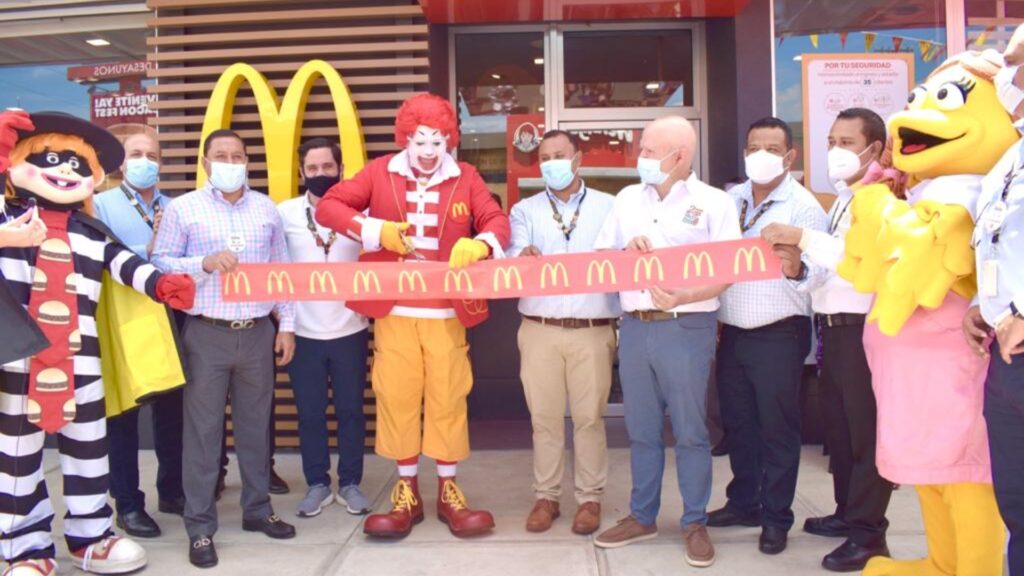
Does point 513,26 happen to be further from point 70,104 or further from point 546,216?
point 70,104

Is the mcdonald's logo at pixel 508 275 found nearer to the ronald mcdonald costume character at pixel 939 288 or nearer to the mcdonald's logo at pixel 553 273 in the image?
the mcdonald's logo at pixel 553 273

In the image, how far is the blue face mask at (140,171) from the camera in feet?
14.5

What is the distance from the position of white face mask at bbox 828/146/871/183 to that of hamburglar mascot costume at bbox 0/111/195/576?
2970 mm

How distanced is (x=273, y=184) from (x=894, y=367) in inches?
155

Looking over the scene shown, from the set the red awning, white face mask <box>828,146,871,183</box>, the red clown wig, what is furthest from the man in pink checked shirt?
white face mask <box>828,146,871,183</box>

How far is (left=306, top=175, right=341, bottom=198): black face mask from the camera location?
4617 millimetres

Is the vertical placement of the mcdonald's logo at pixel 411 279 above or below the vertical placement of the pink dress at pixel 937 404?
above

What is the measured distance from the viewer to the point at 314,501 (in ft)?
15.3

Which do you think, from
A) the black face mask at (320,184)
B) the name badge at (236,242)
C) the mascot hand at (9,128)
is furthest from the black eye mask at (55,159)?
the black face mask at (320,184)

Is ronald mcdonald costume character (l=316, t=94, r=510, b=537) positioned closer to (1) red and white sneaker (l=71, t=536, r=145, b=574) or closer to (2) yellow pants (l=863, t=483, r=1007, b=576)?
(1) red and white sneaker (l=71, t=536, r=145, b=574)

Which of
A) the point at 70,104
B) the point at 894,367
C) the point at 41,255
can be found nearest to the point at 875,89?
the point at 894,367

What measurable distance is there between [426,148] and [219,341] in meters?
1.37

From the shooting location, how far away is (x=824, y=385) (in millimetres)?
3992

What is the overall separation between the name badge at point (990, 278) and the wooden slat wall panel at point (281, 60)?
3.99 metres
